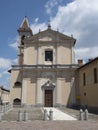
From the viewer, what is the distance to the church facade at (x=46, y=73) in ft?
91.9

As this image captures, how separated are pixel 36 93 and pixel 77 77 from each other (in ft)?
21.6

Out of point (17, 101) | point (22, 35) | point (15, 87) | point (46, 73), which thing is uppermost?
point (22, 35)

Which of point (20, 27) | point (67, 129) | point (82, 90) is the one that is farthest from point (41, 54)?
point (67, 129)

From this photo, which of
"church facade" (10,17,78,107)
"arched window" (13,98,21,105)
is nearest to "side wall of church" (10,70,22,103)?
"church facade" (10,17,78,107)

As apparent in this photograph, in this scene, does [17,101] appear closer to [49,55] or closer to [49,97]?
[49,97]

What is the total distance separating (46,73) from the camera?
28766mm

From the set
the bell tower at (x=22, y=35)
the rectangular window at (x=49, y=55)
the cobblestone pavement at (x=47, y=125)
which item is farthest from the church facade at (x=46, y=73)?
the cobblestone pavement at (x=47, y=125)

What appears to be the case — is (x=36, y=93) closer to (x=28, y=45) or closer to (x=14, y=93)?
(x=14, y=93)

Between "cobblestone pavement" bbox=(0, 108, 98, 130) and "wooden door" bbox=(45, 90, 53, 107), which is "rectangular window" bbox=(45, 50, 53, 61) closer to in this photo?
"wooden door" bbox=(45, 90, 53, 107)

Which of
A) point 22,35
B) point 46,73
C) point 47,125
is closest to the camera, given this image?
point 47,125

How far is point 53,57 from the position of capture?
97.8 feet

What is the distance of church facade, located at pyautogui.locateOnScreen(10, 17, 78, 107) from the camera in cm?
2802

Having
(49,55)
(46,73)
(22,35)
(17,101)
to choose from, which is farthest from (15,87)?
(22,35)

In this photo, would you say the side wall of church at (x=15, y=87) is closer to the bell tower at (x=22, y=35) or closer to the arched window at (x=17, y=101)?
the arched window at (x=17, y=101)
